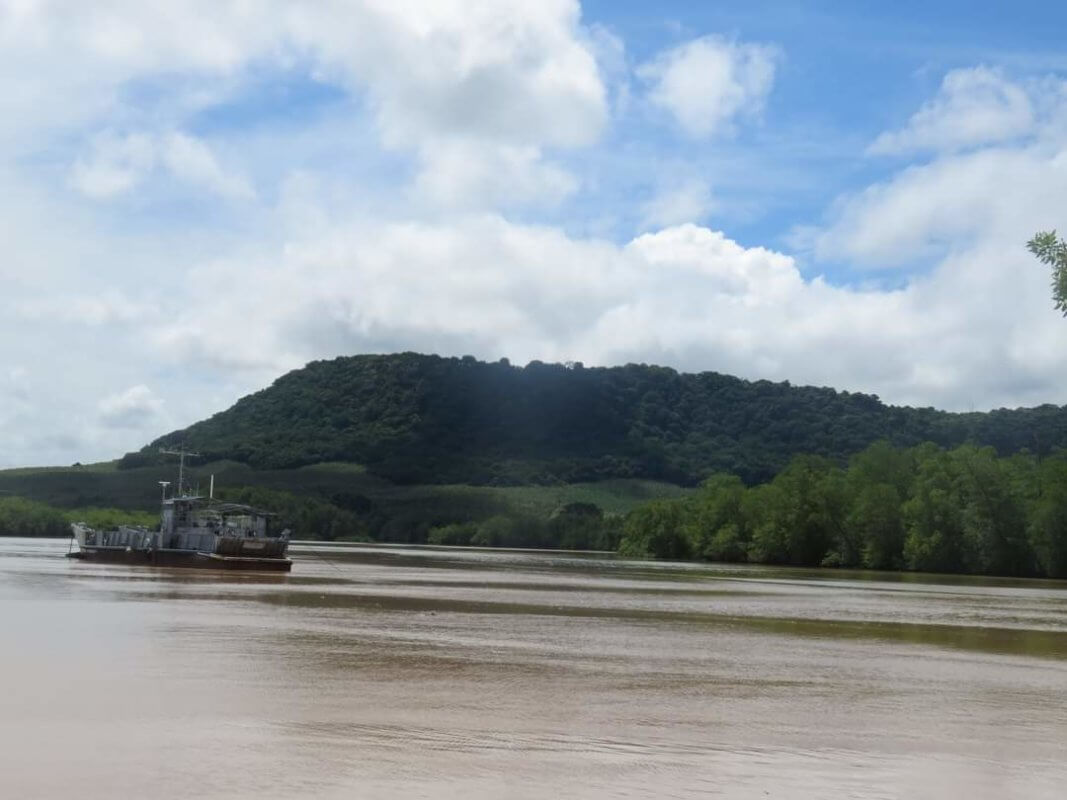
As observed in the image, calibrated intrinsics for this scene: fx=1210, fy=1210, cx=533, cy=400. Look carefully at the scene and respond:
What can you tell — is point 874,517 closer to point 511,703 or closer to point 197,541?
point 197,541

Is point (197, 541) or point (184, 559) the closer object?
point (184, 559)

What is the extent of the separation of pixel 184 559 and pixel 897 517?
6835 centimetres

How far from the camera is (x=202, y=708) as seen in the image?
62.6 feet

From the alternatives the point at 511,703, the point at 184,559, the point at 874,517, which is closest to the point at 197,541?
the point at 184,559

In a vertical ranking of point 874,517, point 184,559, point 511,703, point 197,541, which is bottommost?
point 511,703

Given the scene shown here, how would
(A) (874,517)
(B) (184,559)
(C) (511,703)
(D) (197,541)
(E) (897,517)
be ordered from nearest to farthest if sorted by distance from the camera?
(C) (511,703)
(B) (184,559)
(D) (197,541)
(E) (897,517)
(A) (874,517)

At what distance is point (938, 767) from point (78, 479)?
627 feet

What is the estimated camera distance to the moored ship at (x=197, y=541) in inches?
2913

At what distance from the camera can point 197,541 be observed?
256 ft

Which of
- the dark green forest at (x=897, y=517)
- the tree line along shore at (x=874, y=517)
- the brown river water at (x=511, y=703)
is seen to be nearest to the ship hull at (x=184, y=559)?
the brown river water at (x=511, y=703)

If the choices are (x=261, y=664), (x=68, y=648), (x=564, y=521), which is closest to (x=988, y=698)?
(x=261, y=664)

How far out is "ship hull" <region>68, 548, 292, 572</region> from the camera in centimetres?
7331

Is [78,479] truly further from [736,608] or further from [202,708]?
[202,708]

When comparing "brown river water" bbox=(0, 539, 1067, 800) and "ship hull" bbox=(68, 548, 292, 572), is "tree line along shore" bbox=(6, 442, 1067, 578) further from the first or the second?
"brown river water" bbox=(0, 539, 1067, 800)
